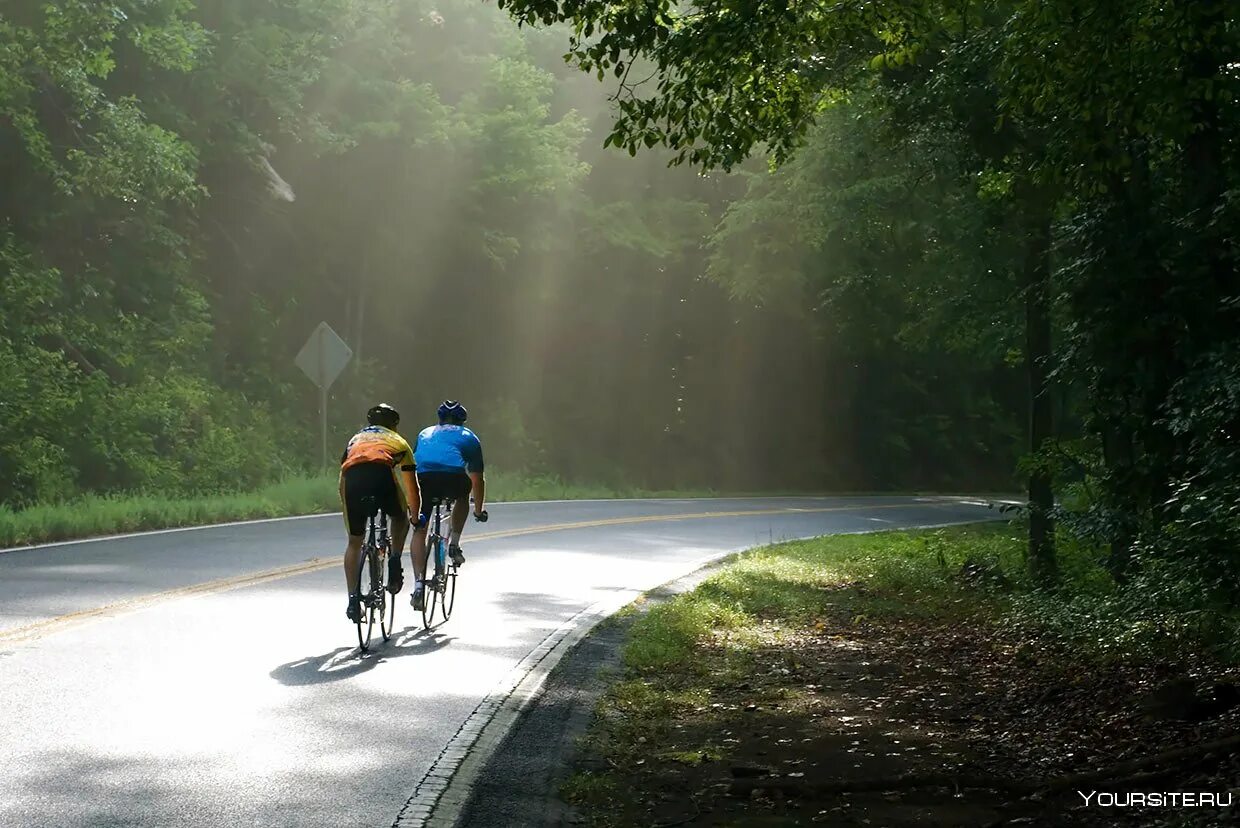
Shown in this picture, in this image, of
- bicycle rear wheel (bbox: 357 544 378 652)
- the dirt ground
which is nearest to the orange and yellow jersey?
bicycle rear wheel (bbox: 357 544 378 652)

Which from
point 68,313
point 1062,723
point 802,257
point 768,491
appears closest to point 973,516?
point 802,257

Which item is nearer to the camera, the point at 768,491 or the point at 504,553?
the point at 504,553

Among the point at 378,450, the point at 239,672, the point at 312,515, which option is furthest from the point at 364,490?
the point at 312,515

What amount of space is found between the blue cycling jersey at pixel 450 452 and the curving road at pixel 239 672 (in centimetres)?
144

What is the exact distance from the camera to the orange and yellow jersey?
12984mm

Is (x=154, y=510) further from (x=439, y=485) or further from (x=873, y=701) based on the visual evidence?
(x=873, y=701)

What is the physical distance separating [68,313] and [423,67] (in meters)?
14.2

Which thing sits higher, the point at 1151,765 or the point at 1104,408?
the point at 1104,408

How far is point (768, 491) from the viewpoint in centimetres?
5006

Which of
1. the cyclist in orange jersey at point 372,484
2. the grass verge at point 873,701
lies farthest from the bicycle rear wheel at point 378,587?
the grass verge at point 873,701

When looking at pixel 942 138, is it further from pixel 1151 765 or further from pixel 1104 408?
pixel 1151 765

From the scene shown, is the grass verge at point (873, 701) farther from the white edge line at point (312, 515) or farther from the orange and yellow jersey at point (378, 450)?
the white edge line at point (312, 515)

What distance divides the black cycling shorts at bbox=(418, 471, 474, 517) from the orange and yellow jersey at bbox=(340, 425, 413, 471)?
1.30 m

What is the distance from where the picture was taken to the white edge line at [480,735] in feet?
25.1
